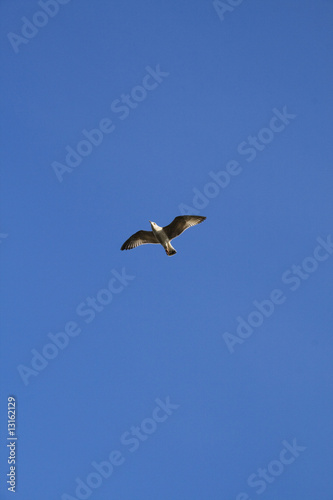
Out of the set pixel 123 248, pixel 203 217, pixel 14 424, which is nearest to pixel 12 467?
pixel 14 424

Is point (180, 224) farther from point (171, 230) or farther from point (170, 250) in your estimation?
point (170, 250)

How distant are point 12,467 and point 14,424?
1681mm

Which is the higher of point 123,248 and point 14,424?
point 123,248

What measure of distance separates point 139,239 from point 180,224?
6.70 feet

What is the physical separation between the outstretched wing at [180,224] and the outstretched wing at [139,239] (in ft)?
2.98

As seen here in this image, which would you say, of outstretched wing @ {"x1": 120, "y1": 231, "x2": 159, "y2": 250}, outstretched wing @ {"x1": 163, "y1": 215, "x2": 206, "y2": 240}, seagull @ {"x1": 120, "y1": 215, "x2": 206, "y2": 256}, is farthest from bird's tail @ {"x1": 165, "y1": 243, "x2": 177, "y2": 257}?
outstretched wing @ {"x1": 120, "y1": 231, "x2": 159, "y2": 250}

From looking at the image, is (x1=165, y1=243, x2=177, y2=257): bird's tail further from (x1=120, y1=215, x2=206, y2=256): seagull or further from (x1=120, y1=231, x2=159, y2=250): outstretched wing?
(x1=120, y1=231, x2=159, y2=250): outstretched wing

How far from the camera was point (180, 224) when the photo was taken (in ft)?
94.6

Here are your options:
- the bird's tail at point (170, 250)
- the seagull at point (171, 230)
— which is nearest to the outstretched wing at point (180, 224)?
the seagull at point (171, 230)

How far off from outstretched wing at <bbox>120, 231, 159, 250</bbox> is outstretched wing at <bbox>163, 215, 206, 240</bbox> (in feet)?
2.98

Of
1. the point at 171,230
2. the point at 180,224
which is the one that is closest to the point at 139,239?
the point at 171,230

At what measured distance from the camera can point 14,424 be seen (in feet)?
99.9

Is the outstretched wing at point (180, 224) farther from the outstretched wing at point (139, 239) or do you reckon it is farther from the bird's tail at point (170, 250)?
the outstretched wing at point (139, 239)

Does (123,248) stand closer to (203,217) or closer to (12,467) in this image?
(203,217)
